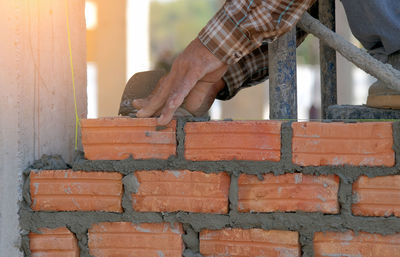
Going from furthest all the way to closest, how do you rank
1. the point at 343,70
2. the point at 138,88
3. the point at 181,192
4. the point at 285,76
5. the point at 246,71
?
the point at 343,70 → the point at 246,71 → the point at 138,88 → the point at 285,76 → the point at 181,192

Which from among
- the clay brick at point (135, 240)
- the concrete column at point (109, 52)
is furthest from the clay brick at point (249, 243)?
the concrete column at point (109, 52)

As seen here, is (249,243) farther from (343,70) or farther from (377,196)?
(343,70)

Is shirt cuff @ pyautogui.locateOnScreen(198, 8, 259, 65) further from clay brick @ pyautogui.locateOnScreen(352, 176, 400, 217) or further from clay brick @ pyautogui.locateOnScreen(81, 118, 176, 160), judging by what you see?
clay brick @ pyautogui.locateOnScreen(352, 176, 400, 217)

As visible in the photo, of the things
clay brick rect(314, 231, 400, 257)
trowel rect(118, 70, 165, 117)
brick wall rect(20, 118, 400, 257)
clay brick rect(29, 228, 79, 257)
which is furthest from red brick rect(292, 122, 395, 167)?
clay brick rect(29, 228, 79, 257)

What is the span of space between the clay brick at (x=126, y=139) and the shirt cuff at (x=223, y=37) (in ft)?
1.03

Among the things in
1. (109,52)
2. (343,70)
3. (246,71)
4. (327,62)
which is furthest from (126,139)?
(109,52)

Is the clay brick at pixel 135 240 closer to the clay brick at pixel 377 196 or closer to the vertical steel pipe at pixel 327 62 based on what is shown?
the clay brick at pixel 377 196

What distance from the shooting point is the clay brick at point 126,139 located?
1.81 metres

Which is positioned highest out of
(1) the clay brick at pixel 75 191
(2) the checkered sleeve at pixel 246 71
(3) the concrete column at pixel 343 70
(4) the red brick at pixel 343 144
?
(3) the concrete column at pixel 343 70

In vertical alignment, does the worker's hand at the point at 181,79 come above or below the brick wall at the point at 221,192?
above

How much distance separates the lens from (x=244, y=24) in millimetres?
1771

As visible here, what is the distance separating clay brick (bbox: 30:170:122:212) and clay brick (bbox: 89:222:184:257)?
0.08 metres

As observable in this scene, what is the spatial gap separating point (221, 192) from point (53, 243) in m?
0.67

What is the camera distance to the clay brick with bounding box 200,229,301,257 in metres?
1.74
